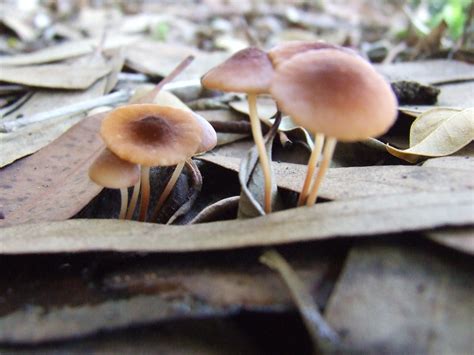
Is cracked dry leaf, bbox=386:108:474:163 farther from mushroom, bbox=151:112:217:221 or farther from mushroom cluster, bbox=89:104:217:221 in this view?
mushroom cluster, bbox=89:104:217:221

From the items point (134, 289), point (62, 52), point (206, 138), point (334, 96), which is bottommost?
point (62, 52)

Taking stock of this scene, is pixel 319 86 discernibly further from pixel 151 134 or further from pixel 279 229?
pixel 151 134

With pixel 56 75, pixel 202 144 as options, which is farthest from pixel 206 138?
pixel 56 75

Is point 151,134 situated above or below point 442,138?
above

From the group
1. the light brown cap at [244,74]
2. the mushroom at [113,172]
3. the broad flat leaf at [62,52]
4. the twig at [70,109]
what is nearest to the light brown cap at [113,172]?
the mushroom at [113,172]

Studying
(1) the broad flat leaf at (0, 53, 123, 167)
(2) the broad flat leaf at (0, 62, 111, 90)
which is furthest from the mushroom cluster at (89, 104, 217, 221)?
(2) the broad flat leaf at (0, 62, 111, 90)

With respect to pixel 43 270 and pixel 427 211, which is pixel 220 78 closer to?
pixel 427 211
